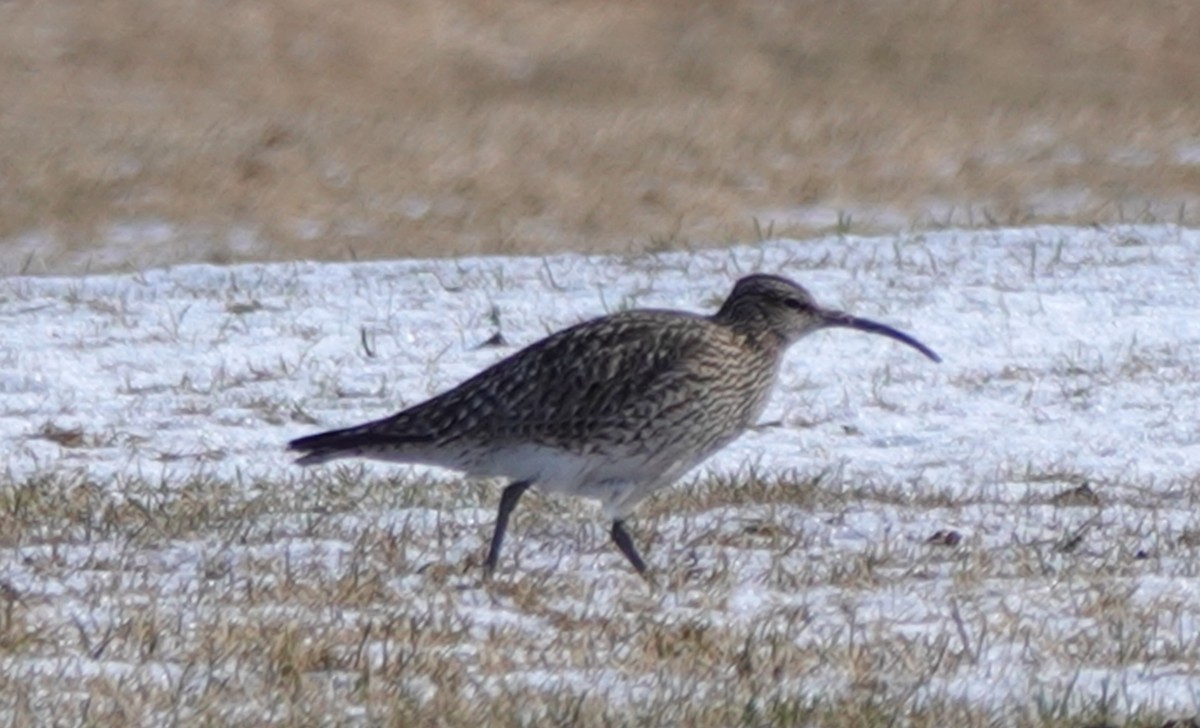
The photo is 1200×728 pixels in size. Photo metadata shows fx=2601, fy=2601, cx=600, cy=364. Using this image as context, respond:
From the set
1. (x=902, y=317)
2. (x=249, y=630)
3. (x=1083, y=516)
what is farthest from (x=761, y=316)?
(x=902, y=317)

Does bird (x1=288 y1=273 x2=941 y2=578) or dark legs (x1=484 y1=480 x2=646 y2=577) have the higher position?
bird (x1=288 y1=273 x2=941 y2=578)

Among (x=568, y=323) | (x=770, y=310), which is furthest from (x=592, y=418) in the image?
(x=568, y=323)

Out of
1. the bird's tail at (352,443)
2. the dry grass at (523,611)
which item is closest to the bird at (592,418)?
the bird's tail at (352,443)

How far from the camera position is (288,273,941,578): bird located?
23.9ft

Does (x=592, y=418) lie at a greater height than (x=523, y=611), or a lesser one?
greater

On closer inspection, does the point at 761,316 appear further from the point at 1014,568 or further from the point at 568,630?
the point at 568,630

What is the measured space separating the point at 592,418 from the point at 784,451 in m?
2.24

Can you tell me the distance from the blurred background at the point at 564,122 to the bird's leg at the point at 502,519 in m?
7.66

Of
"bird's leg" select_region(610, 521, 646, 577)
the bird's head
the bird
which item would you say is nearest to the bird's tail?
the bird

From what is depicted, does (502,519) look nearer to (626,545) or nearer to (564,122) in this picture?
(626,545)

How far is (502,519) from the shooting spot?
23.2 feet

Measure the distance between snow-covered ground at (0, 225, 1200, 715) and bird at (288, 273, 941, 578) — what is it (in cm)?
23

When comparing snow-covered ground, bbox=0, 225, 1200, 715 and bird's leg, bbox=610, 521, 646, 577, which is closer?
snow-covered ground, bbox=0, 225, 1200, 715

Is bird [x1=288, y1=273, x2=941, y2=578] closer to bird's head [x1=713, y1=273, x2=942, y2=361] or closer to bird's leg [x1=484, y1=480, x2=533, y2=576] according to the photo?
bird's leg [x1=484, y1=480, x2=533, y2=576]
